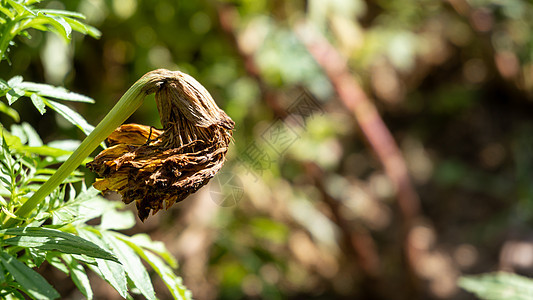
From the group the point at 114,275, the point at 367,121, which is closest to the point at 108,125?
the point at 114,275

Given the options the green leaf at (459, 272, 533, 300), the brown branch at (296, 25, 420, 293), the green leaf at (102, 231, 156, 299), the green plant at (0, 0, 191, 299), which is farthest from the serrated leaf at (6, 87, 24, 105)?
the brown branch at (296, 25, 420, 293)

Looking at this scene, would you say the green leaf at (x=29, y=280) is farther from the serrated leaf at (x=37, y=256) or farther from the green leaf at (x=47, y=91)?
the green leaf at (x=47, y=91)

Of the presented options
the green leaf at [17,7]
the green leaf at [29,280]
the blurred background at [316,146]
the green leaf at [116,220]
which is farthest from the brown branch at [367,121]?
the green leaf at [29,280]

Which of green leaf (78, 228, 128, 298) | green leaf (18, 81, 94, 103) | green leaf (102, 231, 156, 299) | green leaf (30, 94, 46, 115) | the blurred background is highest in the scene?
the blurred background

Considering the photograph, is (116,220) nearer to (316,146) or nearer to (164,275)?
(164,275)

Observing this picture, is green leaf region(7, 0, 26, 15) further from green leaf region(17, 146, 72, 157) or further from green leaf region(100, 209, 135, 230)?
green leaf region(100, 209, 135, 230)
